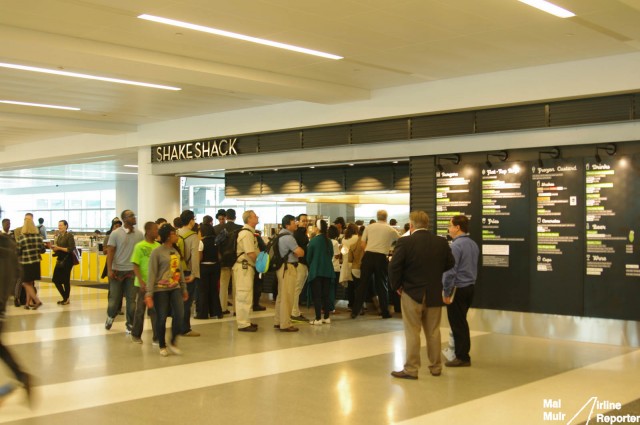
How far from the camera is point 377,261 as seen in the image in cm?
1184

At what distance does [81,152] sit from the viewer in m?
17.3

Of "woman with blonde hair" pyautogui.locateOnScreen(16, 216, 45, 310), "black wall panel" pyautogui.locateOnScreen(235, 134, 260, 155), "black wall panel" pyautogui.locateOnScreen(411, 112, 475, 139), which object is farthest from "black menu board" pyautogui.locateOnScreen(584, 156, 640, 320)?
"woman with blonde hair" pyautogui.locateOnScreen(16, 216, 45, 310)

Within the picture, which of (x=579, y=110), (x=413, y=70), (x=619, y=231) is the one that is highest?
(x=413, y=70)

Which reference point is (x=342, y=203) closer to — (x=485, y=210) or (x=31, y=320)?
(x=485, y=210)

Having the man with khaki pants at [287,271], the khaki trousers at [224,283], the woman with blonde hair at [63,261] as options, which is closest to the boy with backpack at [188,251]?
the man with khaki pants at [287,271]

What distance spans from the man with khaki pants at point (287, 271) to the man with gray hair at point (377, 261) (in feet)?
5.31

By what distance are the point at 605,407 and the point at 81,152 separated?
13977mm

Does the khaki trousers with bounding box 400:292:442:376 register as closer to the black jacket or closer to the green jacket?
the black jacket

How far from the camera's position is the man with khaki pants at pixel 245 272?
1030 centimetres

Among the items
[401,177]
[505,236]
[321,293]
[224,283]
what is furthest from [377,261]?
[224,283]

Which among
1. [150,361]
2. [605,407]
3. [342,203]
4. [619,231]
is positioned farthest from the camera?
[342,203]

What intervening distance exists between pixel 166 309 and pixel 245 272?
217 cm

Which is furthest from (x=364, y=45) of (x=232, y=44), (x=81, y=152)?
(x=81, y=152)

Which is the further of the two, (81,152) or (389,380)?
(81,152)
